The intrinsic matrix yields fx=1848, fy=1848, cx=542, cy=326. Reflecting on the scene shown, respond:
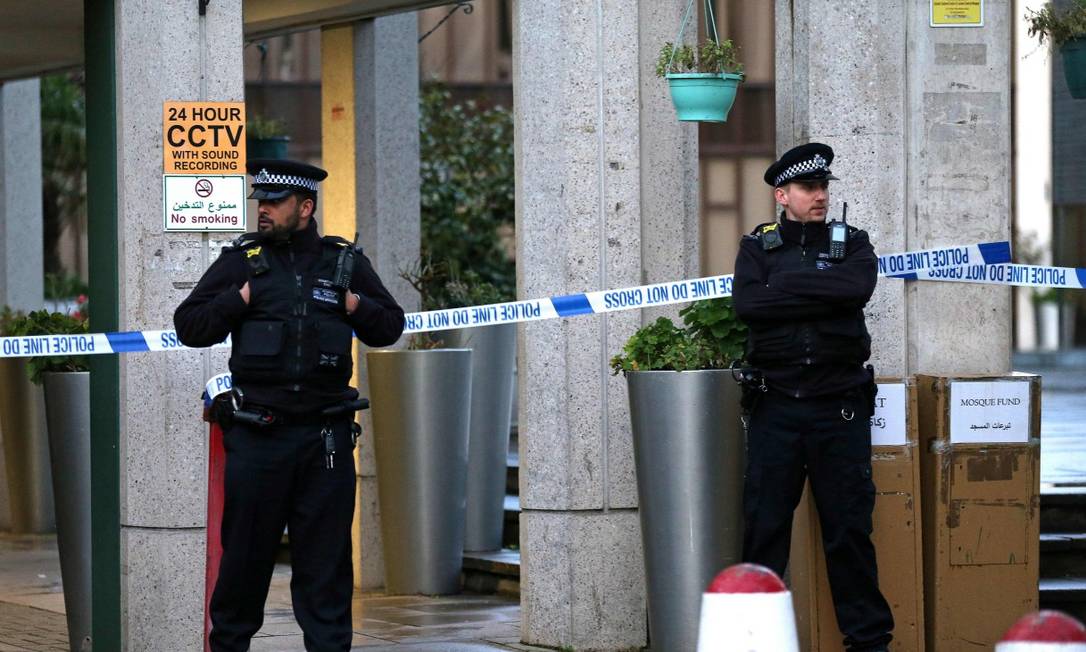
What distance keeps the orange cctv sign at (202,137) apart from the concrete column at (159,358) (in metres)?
0.04

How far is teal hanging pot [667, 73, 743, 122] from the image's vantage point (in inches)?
286

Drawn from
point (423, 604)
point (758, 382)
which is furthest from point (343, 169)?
point (758, 382)

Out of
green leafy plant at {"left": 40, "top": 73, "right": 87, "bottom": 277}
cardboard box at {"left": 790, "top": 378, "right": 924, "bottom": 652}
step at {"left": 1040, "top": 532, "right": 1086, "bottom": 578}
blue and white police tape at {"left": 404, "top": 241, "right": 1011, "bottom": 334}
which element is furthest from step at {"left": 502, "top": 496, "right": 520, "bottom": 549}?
green leafy plant at {"left": 40, "top": 73, "right": 87, "bottom": 277}

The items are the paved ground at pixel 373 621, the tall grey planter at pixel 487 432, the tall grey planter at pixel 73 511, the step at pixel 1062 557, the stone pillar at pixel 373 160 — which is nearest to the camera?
the tall grey planter at pixel 73 511

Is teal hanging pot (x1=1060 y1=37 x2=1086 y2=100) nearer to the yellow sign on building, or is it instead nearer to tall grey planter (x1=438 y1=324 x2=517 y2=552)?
the yellow sign on building

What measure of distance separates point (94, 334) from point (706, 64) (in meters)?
2.69

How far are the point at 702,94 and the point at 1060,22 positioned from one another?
5.13 ft

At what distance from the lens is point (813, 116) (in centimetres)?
728

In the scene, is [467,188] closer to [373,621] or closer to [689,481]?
[373,621]

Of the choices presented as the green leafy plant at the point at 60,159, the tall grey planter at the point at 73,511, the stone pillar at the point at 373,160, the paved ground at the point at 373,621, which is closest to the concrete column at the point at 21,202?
the paved ground at the point at 373,621

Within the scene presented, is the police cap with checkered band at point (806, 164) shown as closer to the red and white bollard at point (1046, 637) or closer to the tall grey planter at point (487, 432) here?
the red and white bollard at point (1046, 637)

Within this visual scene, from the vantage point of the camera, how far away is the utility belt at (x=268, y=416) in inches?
240

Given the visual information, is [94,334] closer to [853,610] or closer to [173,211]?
A: [173,211]

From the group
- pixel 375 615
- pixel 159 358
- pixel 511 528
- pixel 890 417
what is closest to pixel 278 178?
pixel 159 358
